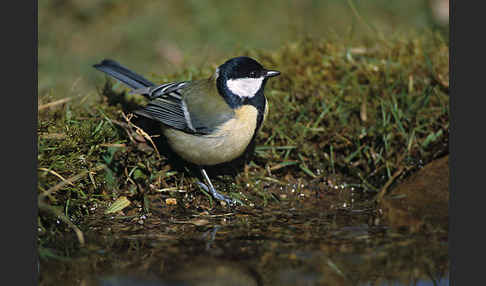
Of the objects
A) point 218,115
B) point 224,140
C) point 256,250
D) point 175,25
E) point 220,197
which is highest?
point 175,25

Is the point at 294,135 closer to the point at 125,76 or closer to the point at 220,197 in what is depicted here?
the point at 220,197

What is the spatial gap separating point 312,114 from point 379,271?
169 centimetres

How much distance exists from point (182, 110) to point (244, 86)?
0.39 m

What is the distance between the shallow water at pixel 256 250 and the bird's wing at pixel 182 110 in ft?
1.55

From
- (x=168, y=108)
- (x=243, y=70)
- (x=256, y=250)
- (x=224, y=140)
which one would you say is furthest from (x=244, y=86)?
(x=256, y=250)

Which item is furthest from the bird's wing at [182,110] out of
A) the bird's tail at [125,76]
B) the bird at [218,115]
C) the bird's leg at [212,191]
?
the bird's leg at [212,191]

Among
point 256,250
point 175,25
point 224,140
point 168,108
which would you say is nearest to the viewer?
point 256,250

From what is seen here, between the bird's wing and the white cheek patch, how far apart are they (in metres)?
0.12

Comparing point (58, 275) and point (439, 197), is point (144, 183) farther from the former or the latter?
point (439, 197)

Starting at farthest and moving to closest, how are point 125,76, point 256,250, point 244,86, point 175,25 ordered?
point 175,25, point 125,76, point 244,86, point 256,250

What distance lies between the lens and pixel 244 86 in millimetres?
2926

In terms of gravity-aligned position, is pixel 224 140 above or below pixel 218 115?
below

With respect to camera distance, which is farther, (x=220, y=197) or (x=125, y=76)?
(x=125, y=76)

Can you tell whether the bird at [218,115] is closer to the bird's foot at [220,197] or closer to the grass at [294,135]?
the bird's foot at [220,197]
